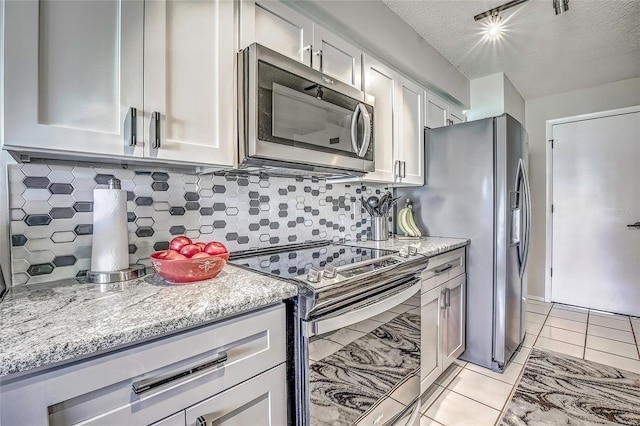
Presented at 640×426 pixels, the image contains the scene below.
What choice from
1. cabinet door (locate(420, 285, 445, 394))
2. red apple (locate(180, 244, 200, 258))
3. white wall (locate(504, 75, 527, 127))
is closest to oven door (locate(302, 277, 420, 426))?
cabinet door (locate(420, 285, 445, 394))

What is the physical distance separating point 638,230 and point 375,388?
3.74 meters

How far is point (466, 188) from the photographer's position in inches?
93.0

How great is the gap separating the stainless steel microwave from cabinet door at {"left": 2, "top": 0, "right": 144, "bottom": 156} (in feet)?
1.31

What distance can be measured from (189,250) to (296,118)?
75 cm

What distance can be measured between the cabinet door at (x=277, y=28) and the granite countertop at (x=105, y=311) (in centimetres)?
103

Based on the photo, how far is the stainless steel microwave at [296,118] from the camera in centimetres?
126

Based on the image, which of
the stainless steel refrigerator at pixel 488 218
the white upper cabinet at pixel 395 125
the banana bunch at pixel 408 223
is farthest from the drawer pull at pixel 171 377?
the stainless steel refrigerator at pixel 488 218

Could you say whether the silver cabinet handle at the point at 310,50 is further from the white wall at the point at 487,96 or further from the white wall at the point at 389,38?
the white wall at the point at 487,96

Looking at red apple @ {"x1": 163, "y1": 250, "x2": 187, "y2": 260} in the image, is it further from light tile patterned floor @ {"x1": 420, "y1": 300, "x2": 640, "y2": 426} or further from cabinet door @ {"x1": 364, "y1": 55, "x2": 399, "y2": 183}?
light tile patterned floor @ {"x1": 420, "y1": 300, "x2": 640, "y2": 426}

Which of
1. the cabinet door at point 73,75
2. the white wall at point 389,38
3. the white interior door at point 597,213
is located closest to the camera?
the cabinet door at point 73,75

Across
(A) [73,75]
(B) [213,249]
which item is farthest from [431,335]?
(A) [73,75]

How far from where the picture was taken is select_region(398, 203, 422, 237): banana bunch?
8.29ft

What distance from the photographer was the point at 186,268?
1028mm

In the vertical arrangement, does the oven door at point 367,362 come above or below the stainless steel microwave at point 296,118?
below
